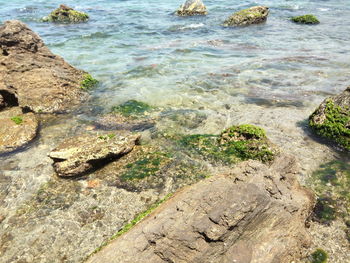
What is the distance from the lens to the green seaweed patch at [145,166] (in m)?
8.65

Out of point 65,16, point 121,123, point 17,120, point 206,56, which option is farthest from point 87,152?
point 65,16

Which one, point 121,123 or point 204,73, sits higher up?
point 204,73

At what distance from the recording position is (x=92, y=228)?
6.98m

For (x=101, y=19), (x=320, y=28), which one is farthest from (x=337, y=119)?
(x=101, y=19)

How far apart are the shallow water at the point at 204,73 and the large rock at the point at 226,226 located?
6.87 feet

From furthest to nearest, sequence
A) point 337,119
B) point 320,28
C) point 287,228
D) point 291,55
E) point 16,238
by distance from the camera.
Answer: point 320,28
point 291,55
point 337,119
point 16,238
point 287,228

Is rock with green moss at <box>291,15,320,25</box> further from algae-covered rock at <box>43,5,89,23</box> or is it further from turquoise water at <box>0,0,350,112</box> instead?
algae-covered rock at <box>43,5,89,23</box>

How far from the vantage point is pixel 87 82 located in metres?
15.2

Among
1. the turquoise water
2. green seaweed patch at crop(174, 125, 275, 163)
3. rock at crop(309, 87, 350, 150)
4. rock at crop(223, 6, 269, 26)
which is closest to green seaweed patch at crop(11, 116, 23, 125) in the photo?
the turquoise water

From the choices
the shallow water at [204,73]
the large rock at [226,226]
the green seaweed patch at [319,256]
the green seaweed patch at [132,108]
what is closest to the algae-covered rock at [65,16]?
the shallow water at [204,73]

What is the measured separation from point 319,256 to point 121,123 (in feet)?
26.2

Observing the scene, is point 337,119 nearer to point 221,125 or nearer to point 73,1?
point 221,125

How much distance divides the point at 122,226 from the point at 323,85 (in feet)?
40.4

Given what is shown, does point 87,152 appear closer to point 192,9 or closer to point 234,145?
point 234,145
